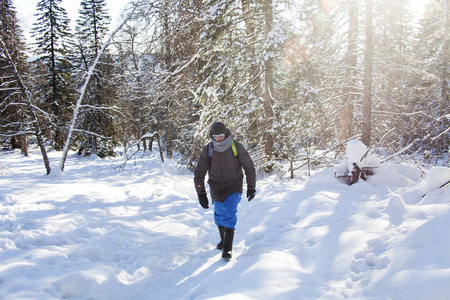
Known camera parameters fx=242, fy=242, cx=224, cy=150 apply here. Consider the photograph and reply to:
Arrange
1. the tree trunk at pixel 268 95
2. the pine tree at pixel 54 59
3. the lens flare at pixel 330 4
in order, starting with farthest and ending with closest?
the pine tree at pixel 54 59, the tree trunk at pixel 268 95, the lens flare at pixel 330 4

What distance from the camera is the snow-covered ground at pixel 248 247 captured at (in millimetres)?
2594

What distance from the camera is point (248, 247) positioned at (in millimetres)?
4238

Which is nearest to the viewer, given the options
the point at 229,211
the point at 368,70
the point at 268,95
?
the point at 229,211

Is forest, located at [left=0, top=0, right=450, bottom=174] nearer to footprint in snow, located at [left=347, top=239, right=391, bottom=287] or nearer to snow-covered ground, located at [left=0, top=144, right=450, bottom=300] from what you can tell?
snow-covered ground, located at [left=0, top=144, right=450, bottom=300]

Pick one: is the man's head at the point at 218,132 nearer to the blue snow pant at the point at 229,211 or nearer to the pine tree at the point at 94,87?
the blue snow pant at the point at 229,211

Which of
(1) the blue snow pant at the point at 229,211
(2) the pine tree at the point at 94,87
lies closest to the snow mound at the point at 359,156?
(1) the blue snow pant at the point at 229,211

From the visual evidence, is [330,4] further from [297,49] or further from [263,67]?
[263,67]

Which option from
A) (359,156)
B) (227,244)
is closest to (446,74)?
(359,156)

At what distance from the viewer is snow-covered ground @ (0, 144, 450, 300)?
2.59 metres

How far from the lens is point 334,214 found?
465cm

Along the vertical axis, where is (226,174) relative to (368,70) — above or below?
below

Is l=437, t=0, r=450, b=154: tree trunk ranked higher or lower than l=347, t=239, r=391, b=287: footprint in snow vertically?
higher

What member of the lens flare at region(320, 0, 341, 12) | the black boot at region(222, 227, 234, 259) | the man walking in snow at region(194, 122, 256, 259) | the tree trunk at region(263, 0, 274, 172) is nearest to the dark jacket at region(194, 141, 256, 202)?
the man walking in snow at region(194, 122, 256, 259)

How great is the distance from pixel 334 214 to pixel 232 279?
8.47 feet
